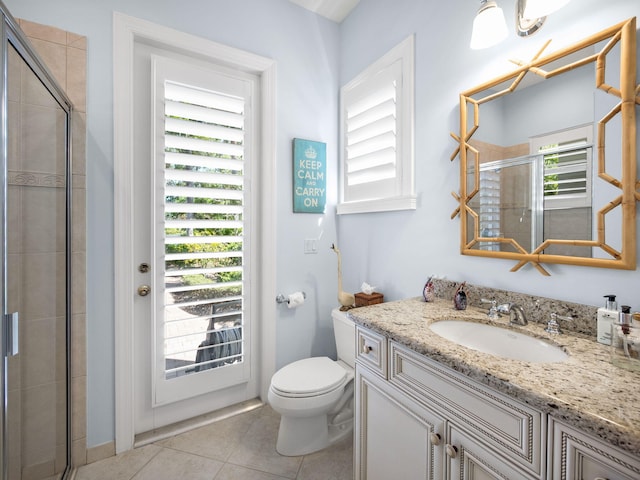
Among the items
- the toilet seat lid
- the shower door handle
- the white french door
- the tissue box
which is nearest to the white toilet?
the toilet seat lid

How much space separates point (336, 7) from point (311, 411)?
103 inches

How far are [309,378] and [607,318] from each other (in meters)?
1.28

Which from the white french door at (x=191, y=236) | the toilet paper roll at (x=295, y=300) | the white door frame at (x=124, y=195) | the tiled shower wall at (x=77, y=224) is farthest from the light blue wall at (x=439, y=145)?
the tiled shower wall at (x=77, y=224)

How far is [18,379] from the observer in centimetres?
96

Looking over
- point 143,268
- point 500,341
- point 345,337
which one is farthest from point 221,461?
point 500,341

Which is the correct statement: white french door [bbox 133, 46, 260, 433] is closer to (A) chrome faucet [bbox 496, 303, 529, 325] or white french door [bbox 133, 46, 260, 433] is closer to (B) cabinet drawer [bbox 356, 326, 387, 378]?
(B) cabinet drawer [bbox 356, 326, 387, 378]

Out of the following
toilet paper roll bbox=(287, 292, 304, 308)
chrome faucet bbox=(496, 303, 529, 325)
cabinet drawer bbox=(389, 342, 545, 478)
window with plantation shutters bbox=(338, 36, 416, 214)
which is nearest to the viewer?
cabinet drawer bbox=(389, 342, 545, 478)

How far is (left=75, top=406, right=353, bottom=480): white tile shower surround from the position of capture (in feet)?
4.83

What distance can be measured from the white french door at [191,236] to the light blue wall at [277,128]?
17 cm

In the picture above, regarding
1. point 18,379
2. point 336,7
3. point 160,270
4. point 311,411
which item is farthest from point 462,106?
point 18,379

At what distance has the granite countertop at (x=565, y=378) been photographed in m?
0.56

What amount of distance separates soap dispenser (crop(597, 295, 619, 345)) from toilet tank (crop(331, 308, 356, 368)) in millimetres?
1119

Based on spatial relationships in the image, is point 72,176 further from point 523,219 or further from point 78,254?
point 523,219

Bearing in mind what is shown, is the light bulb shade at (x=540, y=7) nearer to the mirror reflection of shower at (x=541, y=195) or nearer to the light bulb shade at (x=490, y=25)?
the light bulb shade at (x=490, y=25)
